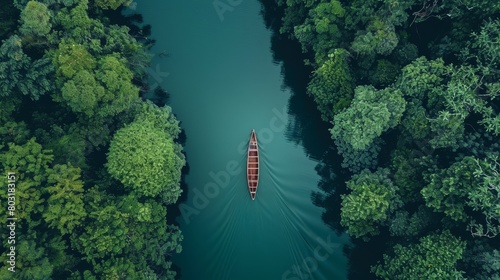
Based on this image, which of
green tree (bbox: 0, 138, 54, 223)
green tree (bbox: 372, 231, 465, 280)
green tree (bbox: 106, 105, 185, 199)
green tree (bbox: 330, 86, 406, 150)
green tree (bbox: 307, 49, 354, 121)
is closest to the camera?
green tree (bbox: 0, 138, 54, 223)

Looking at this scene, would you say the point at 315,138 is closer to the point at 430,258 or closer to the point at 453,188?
the point at 453,188

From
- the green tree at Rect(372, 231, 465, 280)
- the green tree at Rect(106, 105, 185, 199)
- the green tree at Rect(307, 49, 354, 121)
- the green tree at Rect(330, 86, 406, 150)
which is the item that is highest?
the green tree at Rect(307, 49, 354, 121)

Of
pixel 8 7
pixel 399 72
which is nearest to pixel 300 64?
pixel 399 72

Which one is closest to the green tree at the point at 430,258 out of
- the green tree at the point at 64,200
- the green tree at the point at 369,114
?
the green tree at the point at 369,114

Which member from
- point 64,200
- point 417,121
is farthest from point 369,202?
point 64,200

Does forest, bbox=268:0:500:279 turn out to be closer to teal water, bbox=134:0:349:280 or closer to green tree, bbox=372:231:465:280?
green tree, bbox=372:231:465:280

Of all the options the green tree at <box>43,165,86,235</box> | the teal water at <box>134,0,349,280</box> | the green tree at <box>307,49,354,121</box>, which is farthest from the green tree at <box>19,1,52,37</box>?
the green tree at <box>307,49,354,121</box>

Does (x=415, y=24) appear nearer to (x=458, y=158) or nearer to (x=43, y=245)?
(x=458, y=158)

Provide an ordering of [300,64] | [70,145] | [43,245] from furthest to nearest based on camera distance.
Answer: [300,64] → [70,145] → [43,245]
